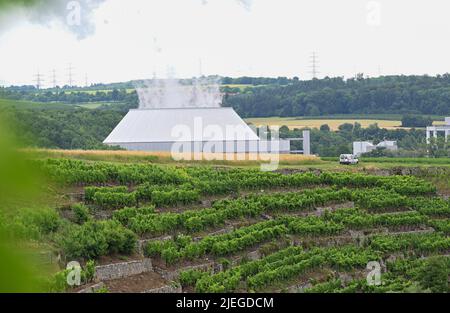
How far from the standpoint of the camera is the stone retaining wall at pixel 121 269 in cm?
1882

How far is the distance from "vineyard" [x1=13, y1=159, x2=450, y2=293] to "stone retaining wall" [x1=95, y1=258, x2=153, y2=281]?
24cm

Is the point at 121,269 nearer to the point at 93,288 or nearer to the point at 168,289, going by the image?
the point at 168,289

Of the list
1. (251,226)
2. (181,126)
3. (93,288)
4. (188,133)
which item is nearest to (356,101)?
(181,126)

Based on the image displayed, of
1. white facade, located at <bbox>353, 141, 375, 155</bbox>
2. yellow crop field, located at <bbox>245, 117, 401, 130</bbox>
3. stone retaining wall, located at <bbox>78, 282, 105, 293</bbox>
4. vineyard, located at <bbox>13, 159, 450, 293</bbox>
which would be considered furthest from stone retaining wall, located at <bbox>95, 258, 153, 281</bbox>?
yellow crop field, located at <bbox>245, 117, 401, 130</bbox>

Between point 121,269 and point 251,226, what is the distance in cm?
583

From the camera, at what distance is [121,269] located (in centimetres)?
1934

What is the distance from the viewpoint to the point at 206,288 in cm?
1805

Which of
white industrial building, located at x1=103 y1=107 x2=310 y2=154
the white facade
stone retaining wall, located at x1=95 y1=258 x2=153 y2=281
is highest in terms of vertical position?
white industrial building, located at x1=103 y1=107 x2=310 y2=154

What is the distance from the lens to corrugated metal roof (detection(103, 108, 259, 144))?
Result: 43219 millimetres

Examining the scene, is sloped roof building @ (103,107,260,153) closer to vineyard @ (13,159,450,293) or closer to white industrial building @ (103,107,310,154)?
white industrial building @ (103,107,310,154)

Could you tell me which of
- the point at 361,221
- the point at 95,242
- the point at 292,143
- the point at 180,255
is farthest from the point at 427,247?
the point at 292,143

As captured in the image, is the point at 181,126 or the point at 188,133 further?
the point at 181,126

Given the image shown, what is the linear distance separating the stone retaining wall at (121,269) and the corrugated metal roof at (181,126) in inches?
900

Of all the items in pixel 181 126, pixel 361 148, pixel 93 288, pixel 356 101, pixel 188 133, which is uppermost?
pixel 181 126
